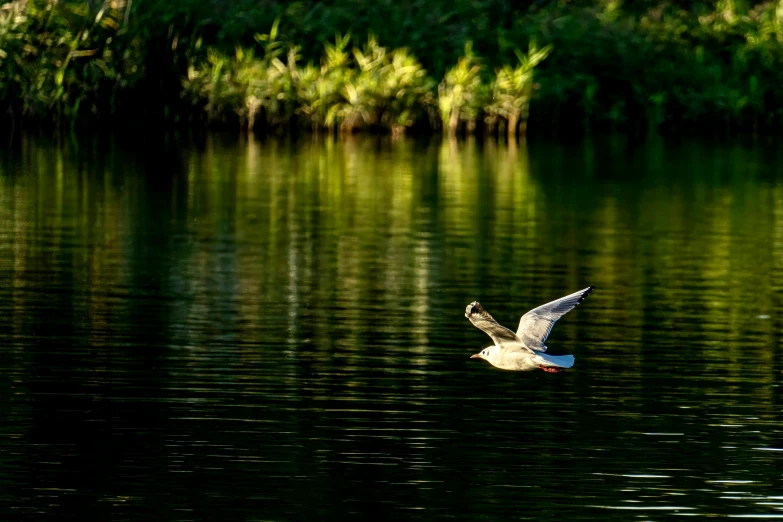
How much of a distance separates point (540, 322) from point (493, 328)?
0.60 m

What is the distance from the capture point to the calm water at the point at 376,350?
→ 1112cm

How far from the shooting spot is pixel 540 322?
12000mm

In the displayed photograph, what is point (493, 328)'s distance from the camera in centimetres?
1149

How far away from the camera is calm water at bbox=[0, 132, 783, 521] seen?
11.1m

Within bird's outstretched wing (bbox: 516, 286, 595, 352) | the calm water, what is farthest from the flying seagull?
the calm water

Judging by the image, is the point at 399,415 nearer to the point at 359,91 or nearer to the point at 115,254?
the point at 115,254

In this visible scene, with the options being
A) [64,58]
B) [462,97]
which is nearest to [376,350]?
[64,58]

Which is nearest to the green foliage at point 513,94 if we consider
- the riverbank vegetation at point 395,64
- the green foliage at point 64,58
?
the riverbank vegetation at point 395,64

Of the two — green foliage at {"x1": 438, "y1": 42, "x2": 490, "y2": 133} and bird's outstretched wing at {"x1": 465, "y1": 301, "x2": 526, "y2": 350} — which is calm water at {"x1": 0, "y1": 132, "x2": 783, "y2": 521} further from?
→ green foliage at {"x1": 438, "y1": 42, "x2": 490, "y2": 133}

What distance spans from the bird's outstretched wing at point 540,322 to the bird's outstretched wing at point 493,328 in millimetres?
54

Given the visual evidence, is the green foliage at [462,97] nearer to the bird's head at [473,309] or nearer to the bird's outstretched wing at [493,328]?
the bird's outstretched wing at [493,328]

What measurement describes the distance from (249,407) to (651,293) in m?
7.20

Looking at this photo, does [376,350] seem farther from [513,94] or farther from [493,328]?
[513,94]

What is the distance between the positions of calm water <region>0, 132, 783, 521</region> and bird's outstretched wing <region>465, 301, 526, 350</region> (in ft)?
2.23
